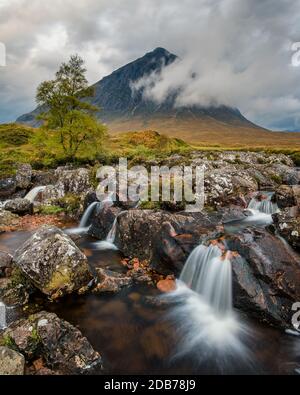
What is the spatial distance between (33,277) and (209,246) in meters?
6.73

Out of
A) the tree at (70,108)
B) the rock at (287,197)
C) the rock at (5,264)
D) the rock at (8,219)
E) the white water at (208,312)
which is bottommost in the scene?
the white water at (208,312)

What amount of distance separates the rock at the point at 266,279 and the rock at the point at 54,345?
5055 millimetres

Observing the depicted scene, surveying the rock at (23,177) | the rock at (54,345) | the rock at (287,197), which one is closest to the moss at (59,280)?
the rock at (54,345)

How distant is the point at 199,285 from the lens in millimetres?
10641

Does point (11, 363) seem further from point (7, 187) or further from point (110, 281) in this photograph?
point (7, 187)

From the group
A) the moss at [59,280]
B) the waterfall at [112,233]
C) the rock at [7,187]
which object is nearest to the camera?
the moss at [59,280]

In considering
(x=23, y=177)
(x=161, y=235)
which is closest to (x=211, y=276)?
(x=161, y=235)

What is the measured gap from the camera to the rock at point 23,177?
26516 mm

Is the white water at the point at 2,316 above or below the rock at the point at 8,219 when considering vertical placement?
below

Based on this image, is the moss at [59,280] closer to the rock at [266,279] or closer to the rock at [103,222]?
the rock at [266,279]

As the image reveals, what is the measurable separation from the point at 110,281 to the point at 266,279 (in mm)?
5776

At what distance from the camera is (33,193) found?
83.8 ft
